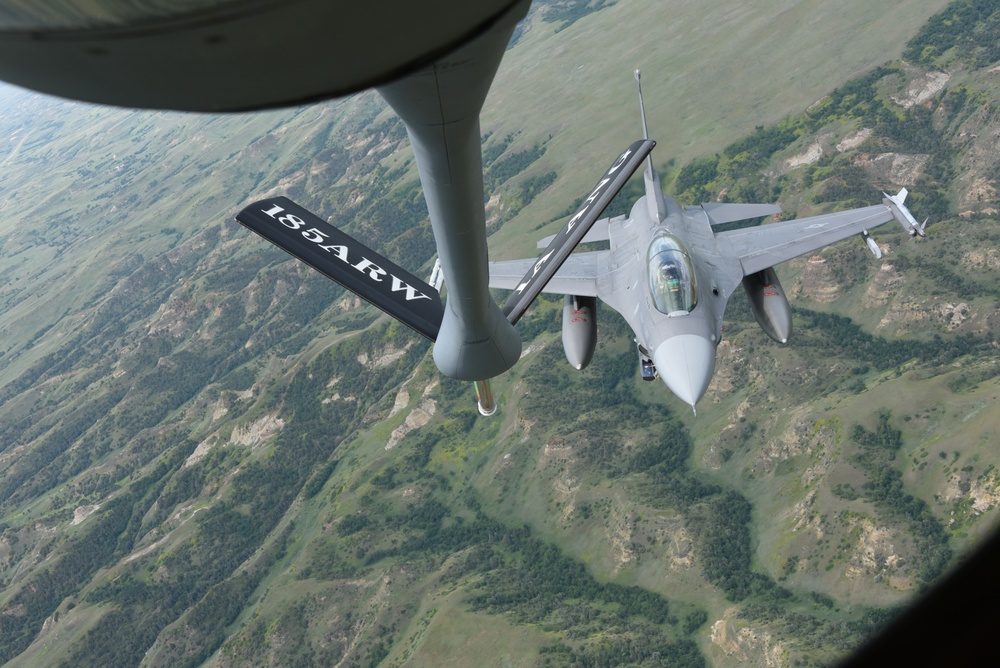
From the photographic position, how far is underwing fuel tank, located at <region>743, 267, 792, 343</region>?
51.8 meters

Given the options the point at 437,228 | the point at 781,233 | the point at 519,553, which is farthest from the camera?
the point at 519,553

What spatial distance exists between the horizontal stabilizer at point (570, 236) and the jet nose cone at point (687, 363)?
26.0 m

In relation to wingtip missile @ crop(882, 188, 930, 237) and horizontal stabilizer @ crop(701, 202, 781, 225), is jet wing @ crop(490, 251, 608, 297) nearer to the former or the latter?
horizontal stabilizer @ crop(701, 202, 781, 225)

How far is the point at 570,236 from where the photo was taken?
16531 mm

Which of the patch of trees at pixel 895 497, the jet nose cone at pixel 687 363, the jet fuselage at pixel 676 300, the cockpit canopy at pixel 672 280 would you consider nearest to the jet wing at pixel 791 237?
the jet fuselage at pixel 676 300

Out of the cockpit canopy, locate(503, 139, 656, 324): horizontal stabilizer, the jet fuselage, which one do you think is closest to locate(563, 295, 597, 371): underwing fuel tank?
the jet fuselage

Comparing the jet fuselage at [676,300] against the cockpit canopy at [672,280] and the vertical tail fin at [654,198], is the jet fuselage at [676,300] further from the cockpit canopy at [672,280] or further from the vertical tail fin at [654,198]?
the vertical tail fin at [654,198]

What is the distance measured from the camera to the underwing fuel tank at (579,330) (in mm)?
51094

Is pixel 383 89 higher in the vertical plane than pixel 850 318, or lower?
higher

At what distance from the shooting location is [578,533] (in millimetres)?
167500

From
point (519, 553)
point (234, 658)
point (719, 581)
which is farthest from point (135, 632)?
point (719, 581)

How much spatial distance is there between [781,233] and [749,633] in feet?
284

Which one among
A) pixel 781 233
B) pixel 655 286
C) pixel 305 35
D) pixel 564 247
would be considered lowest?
pixel 781 233

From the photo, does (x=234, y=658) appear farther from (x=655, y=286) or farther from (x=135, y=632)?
(x=655, y=286)
